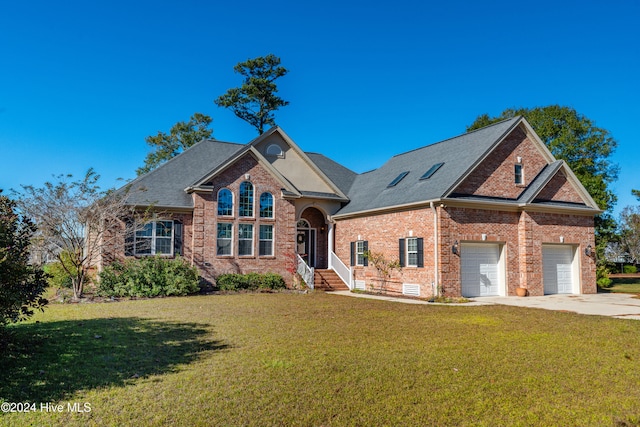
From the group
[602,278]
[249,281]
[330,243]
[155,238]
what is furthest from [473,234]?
[155,238]

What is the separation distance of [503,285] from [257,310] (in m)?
11.0

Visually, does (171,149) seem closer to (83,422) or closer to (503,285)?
(503,285)

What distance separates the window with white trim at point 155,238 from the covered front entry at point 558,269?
16763 mm

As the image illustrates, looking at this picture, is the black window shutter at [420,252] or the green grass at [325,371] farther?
the black window shutter at [420,252]

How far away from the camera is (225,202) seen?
67.6ft

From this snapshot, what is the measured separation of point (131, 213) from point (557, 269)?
62.6 ft

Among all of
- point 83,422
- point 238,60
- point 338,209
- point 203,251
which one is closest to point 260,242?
point 203,251

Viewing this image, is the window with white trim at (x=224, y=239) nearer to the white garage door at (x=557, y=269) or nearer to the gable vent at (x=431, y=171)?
the gable vent at (x=431, y=171)

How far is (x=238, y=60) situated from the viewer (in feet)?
130

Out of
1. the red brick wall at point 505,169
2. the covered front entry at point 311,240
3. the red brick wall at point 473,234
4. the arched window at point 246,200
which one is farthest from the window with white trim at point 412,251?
the arched window at point 246,200

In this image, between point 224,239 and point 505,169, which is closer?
point 505,169

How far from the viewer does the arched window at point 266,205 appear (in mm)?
21375

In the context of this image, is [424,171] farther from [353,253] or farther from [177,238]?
[177,238]

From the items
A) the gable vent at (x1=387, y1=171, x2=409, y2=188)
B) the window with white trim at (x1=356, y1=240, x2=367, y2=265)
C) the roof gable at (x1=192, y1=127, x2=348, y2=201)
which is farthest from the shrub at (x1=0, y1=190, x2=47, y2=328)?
the gable vent at (x1=387, y1=171, x2=409, y2=188)
